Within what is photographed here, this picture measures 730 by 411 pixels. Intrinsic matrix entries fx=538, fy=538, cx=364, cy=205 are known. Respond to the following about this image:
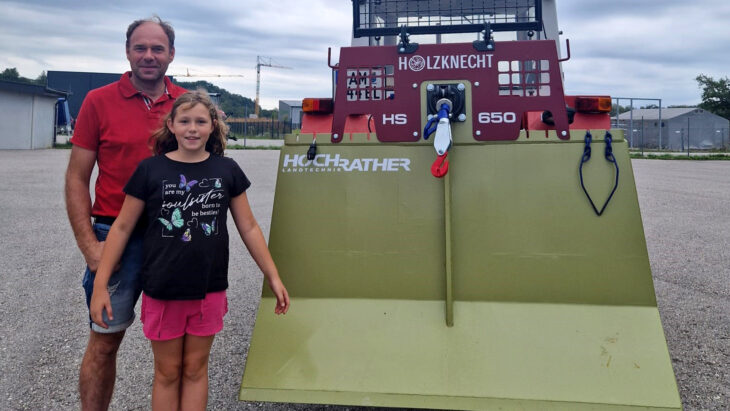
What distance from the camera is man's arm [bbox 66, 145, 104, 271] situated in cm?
232

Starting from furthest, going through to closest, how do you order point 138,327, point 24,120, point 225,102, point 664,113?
point 664,113 < point 225,102 < point 24,120 < point 138,327

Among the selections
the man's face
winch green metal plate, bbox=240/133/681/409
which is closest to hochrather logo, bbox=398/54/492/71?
winch green metal plate, bbox=240/133/681/409

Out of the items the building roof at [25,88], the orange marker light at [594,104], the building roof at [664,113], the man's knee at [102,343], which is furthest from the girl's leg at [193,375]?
the building roof at [664,113]

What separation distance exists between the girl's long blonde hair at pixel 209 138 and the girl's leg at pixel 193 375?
2.65 feet

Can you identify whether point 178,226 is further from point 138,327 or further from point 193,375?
point 138,327

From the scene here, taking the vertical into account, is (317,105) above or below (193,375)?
above

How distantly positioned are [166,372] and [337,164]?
1.27 m

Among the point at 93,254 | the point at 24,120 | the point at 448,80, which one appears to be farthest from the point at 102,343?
the point at 24,120

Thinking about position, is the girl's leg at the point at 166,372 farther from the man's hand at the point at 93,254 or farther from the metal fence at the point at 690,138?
the metal fence at the point at 690,138

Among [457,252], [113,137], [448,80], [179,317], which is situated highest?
[448,80]

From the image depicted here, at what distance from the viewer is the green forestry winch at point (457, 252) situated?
2.39 metres

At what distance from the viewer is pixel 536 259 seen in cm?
261

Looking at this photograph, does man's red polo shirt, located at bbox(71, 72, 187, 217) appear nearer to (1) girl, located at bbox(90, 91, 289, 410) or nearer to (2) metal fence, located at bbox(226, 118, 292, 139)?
(1) girl, located at bbox(90, 91, 289, 410)

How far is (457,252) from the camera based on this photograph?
266 centimetres
